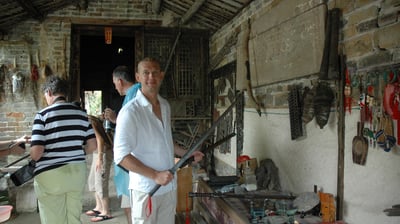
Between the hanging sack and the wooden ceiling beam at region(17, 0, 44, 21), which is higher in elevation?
the wooden ceiling beam at region(17, 0, 44, 21)

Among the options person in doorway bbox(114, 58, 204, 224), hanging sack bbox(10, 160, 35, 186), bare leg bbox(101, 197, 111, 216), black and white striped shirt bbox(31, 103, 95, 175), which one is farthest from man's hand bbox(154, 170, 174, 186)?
bare leg bbox(101, 197, 111, 216)

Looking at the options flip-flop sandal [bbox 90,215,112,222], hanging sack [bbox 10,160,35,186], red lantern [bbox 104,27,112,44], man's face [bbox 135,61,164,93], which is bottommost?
flip-flop sandal [bbox 90,215,112,222]

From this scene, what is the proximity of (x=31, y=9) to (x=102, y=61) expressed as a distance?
5.60m

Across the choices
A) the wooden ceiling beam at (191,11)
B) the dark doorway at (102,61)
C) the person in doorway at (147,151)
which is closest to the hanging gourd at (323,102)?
the person in doorway at (147,151)

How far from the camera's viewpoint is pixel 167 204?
2.15 metres

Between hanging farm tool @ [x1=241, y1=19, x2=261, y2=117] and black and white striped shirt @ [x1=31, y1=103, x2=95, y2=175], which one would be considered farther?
hanging farm tool @ [x1=241, y1=19, x2=261, y2=117]

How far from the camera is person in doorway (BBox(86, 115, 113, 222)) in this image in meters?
3.92

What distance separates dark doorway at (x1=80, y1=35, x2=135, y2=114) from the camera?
10.0 m

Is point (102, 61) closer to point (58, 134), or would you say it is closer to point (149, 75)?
point (58, 134)

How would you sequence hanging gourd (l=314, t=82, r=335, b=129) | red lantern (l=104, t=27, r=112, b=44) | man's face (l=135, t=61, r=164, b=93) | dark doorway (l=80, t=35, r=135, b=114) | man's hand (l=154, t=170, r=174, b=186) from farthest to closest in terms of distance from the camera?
dark doorway (l=80, t=35, r=135, b=114)
red lantern (l=104, t=27, r=112, b=44)
hanging gourd (l=314, t=82, r=335, b=129)
man's face (l=135, t=61, r=164, b=93)
man's hand (l=154, t=170, r=174, b=186)

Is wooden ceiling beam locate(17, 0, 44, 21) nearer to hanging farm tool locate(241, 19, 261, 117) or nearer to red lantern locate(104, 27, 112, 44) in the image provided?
red lantern locate(104, 27, 112, 44)

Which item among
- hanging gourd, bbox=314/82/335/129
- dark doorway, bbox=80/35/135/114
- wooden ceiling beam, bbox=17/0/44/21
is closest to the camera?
hanging gourd, bbox=314/82/335/129

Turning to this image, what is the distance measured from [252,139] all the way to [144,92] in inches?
93.1

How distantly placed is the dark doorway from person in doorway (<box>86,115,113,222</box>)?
5.92 metres
